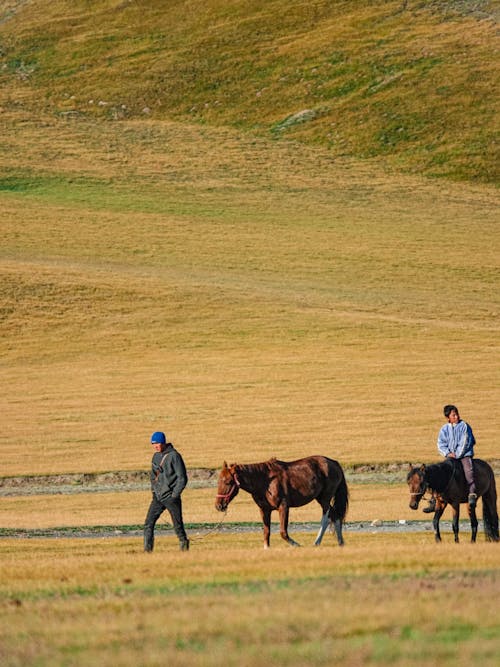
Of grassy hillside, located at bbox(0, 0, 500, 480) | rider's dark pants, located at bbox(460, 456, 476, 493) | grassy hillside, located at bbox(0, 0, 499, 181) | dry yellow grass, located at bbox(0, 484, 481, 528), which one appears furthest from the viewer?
grassy hillside, located at bbox(0, 0, 499, 181)

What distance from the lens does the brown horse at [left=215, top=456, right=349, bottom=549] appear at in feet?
60.4

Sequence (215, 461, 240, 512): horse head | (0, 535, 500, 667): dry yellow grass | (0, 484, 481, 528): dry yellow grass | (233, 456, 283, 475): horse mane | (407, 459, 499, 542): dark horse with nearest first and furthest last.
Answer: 1. (0, 535, 500, 667): dry yellow grass
2. (215, 461, 240, 512): horse head
3. (233, 456, 283, 475): horse mane
4. (407, 459, 499, 542): dark horse
5. (0, 484, 481, 528): dry yellow grass

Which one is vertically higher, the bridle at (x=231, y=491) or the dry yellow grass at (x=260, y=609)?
the bridle at (x=231, y=491)

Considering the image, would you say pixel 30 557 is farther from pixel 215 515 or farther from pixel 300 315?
pixel 300 315

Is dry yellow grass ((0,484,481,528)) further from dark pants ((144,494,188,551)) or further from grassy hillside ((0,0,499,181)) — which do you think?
grassy hillside ((0,0,499,181))

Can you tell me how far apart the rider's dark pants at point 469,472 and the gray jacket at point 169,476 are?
14.9 ft

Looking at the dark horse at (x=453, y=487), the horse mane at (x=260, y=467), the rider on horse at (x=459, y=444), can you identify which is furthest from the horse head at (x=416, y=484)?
the horse mane at (x=260, y=467)

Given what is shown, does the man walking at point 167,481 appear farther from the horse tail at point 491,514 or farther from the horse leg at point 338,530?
the horse tail at point 491,514

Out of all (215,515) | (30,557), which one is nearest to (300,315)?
(215,515)

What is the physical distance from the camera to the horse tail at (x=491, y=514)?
1989 cm

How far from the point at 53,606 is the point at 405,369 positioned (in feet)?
130

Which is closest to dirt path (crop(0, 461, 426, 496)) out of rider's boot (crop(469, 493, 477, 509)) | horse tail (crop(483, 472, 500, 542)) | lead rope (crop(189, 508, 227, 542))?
lead rope (crop(189, 508, 227, 542))

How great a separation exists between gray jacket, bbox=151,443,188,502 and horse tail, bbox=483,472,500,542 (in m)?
5.07

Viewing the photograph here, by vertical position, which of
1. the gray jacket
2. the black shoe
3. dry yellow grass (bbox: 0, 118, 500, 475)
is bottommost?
the black shoe
